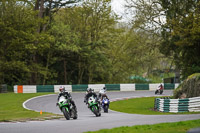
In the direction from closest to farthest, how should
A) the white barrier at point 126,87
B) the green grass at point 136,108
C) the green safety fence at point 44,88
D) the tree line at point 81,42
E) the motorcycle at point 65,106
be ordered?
the motorcycle at point 65,106, the green grass at point 136,108, the tree line at point 81,42, the green safety fence at point 44,88, the white barrier at point 126,87

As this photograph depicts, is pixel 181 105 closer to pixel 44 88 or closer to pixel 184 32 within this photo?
pixel 184 32

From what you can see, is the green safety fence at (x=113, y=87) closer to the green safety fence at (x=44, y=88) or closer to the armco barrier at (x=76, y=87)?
the armco barrier at (x=76, y=87)

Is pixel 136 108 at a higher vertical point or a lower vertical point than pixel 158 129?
lower

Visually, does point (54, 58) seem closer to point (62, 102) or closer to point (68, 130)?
point (62, 102)

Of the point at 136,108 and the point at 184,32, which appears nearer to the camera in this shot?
the point at 136,108

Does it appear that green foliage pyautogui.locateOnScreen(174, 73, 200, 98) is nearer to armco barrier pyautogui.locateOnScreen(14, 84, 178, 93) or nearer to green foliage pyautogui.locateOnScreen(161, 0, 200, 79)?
green foliage pyautogui.locateOnScreen(161, 0, 200, 79)

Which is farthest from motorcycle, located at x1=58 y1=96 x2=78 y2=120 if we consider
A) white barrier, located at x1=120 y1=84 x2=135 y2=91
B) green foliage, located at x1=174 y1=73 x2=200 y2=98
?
white barrier, located at x1=120 y1=84 x2=135 y2=91

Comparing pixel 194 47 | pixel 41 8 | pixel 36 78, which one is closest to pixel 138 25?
pixel 194 47

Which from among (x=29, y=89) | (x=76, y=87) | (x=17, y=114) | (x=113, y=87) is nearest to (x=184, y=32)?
(x=113, y=87)

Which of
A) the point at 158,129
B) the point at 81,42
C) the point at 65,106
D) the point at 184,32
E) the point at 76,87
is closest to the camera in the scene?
the point at 158,129

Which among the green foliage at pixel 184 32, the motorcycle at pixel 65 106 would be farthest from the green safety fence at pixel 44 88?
the motorcycle at pixel 65 106

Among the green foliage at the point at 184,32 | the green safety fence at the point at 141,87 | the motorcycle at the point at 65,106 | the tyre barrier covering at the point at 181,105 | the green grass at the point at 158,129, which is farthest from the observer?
the green safety fence at the point at 141,87

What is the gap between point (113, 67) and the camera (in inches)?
2152

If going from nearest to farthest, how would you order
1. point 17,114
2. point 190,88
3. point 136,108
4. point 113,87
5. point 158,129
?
point 158,129 < point 17,114 < point 190,88 < point 136,108 < point 113,87
